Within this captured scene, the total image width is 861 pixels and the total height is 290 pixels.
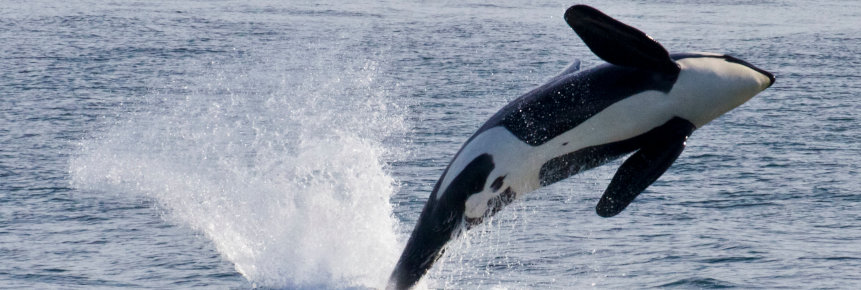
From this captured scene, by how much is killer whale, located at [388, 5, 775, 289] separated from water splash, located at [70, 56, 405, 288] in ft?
14.8

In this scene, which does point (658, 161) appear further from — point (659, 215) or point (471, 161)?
point (659, 215)

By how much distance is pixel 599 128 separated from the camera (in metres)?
13.9

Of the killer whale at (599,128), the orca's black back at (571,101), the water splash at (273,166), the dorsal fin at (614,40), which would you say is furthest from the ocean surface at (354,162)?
the dorsal fin at (614,40)

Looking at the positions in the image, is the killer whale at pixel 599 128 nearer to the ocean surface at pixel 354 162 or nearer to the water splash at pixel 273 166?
the ocean surface at pixel 354 162

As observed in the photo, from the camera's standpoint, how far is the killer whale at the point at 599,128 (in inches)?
540

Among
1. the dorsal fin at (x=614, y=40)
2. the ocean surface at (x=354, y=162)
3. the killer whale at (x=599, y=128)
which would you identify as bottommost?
the ocean surface at (x=354, y=162)

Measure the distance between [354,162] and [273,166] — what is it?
457 cm

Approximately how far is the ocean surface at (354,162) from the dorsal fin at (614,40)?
15.9 ft

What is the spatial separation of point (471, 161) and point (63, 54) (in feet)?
109

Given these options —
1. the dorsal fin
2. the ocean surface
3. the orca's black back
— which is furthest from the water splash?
the dorsal fin

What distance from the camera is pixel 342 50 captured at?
46344 mm

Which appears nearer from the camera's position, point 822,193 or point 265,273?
point 265,273

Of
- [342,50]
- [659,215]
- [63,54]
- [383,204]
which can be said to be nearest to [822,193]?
[659,215]

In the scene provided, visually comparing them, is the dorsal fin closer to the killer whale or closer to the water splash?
the killer whale
